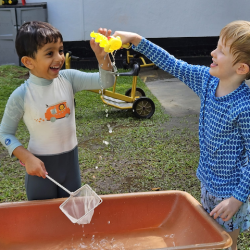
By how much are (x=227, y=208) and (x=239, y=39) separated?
2.30ft

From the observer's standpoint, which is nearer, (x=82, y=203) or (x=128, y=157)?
(x=82, y=203)

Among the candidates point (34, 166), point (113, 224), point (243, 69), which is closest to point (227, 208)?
point (243, 69)

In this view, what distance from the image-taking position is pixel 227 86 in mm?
1442

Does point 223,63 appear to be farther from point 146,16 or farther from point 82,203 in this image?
point 146,16

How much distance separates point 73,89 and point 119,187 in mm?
1395

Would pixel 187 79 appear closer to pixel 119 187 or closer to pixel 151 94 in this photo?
pixel 119 187

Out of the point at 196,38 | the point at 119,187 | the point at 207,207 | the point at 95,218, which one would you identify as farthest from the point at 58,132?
the point at 196,38

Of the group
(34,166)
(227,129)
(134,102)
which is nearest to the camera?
(227,129)

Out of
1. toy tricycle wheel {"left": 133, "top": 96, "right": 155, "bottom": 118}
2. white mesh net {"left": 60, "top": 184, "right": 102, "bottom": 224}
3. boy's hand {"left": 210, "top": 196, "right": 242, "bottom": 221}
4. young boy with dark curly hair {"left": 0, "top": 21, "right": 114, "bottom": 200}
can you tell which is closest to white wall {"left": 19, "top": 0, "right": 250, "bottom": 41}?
toy tricycle wheel {"left": 133, "top": 96, "right": 155, "bottom": 118}

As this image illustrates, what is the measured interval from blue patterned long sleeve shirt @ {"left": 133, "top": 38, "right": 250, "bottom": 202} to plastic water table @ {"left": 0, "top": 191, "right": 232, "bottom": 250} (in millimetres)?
238

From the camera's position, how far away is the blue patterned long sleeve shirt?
1.36m

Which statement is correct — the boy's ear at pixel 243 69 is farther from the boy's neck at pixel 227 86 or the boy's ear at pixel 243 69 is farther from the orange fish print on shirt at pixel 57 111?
the orange fish print on shirt at pixel 57 111

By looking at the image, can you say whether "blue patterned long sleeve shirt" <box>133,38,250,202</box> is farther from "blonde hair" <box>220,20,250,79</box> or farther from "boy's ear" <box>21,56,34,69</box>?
"boy's ear" <box>21,56,34,69</box>

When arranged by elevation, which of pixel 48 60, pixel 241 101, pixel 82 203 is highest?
pixel 48 60
